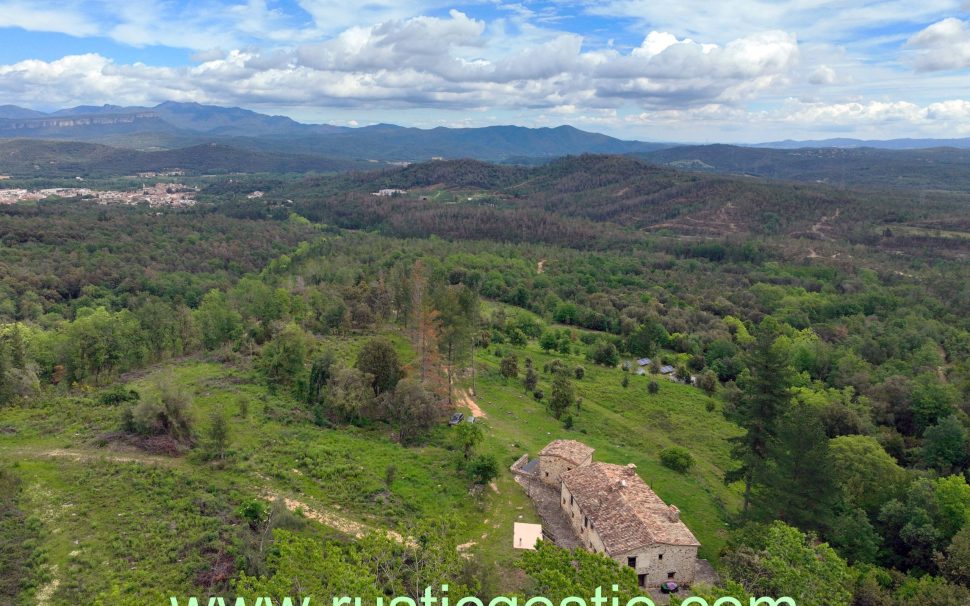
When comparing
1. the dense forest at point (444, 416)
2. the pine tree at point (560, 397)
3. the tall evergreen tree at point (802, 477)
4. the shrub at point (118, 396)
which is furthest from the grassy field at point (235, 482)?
the tall evergreen tree at point (802, 477)

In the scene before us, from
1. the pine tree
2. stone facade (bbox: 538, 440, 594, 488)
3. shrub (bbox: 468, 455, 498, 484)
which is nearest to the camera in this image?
shrub (bbox: 468, 455, 498, 484)

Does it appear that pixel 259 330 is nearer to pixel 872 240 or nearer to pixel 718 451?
pixel 718 451

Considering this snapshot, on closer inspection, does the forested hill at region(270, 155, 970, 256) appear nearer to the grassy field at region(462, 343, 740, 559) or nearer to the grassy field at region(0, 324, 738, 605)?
the grassy field at region(462, 343, 740, 559)

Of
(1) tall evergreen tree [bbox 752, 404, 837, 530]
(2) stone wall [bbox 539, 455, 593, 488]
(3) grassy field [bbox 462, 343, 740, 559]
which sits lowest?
(3) grassy field [bbox 462, 343, 740, 559]

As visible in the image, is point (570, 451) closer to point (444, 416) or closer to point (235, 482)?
point (444, 416)

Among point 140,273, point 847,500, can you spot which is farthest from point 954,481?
point 140,273

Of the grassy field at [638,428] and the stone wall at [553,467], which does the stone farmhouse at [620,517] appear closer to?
the stone wall at [553,467]

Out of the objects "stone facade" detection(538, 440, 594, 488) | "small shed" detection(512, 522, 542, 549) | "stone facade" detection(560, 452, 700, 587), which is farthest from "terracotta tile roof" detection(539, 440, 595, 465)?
"small shed" detection(512, 522, 542, 549)
